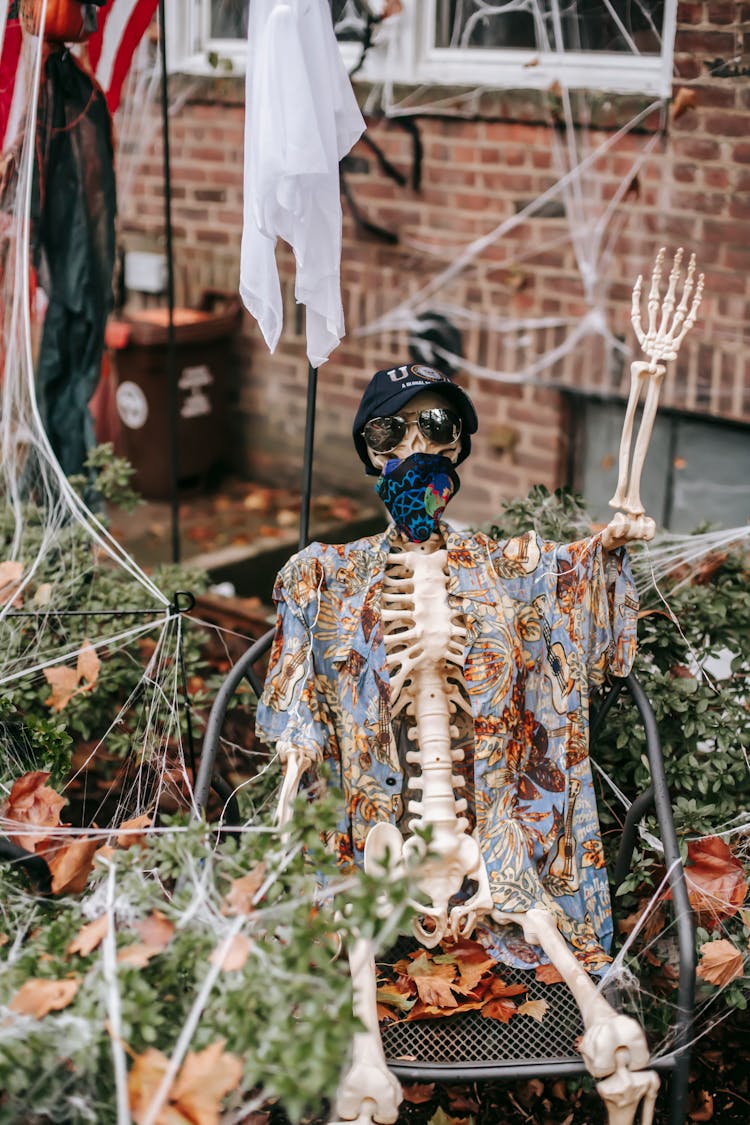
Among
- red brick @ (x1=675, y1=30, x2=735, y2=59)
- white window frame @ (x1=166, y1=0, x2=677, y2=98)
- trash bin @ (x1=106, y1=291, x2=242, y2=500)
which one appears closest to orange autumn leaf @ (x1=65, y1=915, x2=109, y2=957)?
red brick @ (x1=675, y1=30, x2=735, y2=59)

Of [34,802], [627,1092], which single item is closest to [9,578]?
[34,802]

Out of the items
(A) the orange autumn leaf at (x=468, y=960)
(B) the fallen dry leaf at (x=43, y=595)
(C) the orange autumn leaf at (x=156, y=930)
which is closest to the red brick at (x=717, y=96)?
(B) the fallen dry leaf at (x=43, y=595)

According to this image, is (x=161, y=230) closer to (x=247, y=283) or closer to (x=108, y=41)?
(x=108, y=41)

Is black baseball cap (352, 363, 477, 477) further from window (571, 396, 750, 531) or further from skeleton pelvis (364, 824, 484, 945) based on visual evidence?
window (571, 396, 750, 531)

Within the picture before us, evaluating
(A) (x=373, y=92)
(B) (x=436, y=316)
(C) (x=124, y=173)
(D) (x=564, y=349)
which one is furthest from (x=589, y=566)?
(C) (x=124, y=173)

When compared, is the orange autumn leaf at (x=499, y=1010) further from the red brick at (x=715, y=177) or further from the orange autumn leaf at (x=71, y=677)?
the red brick at (x=715, y=177)

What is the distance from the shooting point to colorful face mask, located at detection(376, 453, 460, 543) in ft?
9.16

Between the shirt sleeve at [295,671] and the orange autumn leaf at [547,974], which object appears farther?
the shirt sleeve at [295,671]

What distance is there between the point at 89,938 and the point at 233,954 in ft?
0.91

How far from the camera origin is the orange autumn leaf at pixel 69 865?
Answer: 258 centimetres

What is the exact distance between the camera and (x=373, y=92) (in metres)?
5.63

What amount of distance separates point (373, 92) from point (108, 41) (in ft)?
6.00

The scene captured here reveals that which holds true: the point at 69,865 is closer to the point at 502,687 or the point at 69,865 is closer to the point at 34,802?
the point at 34,802

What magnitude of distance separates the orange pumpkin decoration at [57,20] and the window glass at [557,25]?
2.00 metres
